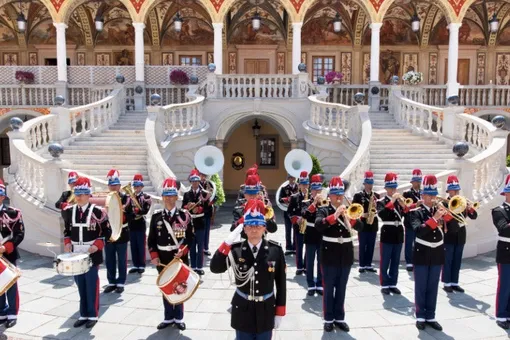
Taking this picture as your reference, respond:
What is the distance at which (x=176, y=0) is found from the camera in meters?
21.7

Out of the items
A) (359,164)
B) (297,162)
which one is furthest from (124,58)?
(297,162)

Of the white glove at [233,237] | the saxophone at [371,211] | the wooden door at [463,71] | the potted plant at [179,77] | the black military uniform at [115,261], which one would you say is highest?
the wooden door at [463,71]

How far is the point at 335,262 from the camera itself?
611 centimetres

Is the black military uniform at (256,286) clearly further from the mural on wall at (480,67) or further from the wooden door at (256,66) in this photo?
the mural on wall at (480,67)

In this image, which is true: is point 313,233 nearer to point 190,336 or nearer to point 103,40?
point 190,336

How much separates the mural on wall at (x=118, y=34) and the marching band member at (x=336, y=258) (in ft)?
64.4

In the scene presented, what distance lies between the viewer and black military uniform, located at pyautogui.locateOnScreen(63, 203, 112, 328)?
6.25 meters

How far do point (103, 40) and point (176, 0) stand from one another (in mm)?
4388

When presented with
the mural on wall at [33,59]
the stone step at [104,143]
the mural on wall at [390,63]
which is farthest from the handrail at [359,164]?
the mural on wall at [33,59]

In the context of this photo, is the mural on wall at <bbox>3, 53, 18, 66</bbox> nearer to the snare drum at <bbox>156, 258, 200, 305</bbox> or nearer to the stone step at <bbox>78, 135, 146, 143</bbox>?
the stone step at <bbox>78, 135, 146, 143</bbox>

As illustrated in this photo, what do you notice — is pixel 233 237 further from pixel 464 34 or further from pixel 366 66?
pixel 464 34

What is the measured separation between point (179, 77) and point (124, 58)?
677 cm

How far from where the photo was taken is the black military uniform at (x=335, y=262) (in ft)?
20.0

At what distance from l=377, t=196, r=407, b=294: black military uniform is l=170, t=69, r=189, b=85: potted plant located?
472 inches
